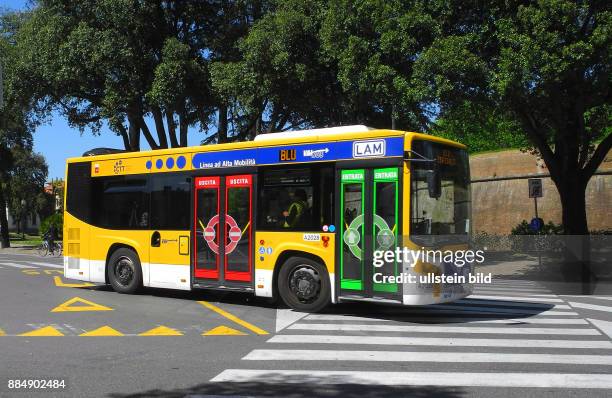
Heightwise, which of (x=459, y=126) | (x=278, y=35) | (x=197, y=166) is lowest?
(x=197, y=166)

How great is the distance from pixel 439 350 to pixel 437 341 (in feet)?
2.06

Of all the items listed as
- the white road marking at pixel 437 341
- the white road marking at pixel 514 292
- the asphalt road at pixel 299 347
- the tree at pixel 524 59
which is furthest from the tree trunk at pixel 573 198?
the white road marking at pixel 437 341

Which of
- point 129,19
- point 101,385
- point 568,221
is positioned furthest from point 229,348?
point 129,19

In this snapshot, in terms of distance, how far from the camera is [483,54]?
602 inches

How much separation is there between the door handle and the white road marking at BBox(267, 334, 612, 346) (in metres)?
4.88

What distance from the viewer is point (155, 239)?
42.1 feet

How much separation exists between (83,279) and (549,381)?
10964 millimetres

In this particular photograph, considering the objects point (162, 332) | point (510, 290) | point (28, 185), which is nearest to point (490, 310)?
point (510, 290)

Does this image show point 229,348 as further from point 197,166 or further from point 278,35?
point 278,35

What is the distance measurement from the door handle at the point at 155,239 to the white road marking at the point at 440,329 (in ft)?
14.2

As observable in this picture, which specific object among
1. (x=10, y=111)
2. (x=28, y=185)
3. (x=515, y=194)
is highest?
(x=10, y=111)

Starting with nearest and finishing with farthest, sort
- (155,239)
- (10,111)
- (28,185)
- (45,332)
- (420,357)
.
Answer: (420,357)
(45,332)
(155,239)
(10,111)
(28,185)

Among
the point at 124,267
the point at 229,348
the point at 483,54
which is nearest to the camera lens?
the point at 229,348

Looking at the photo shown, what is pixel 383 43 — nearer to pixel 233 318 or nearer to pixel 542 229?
pixel 233 318
